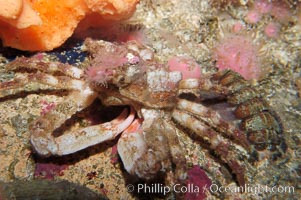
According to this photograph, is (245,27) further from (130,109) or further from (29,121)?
(29,121)

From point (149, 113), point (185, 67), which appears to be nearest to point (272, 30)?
point (185, 67)

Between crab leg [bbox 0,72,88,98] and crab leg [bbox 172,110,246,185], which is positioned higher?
crab leg [bbox 0,72,88,98]

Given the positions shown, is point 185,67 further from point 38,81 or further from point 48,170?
point 48,170

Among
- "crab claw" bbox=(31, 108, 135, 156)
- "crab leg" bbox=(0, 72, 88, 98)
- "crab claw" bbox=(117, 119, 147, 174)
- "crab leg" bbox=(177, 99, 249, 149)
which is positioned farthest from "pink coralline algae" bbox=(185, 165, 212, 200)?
"crab leg" bbox=(0, 72, 88, 98)

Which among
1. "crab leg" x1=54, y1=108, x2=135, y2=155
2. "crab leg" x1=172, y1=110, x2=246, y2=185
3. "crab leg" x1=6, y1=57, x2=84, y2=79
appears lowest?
"crab leg" x1=172, y1=110, x2=246, y2=185

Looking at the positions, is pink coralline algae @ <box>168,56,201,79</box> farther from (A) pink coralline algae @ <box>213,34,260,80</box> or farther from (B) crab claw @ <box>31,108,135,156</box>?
(B) crab claw @ <box>31,108,135,156</box>

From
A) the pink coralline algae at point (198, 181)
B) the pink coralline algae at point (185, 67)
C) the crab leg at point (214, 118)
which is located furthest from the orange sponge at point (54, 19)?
the pink coralline algae at point (198, 181)

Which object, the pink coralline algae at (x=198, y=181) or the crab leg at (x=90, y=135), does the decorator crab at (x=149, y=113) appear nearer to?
the crab leg at (x=90, y=135)
